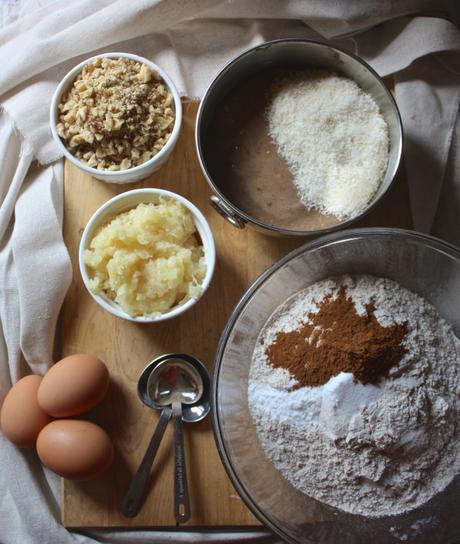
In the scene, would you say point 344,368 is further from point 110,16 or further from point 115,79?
point 110,16

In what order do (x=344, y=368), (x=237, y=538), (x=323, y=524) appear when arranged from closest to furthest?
1. (x=344, y=368)
2. (x=323, y=524)
3. (x=237, y=538)

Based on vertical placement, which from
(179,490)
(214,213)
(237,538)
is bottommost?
(237,538)

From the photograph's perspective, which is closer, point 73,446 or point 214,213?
point 73,446

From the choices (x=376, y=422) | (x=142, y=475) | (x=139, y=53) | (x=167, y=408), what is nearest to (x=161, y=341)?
(x=167, y=408)

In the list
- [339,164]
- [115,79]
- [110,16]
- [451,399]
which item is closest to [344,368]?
[451,399]

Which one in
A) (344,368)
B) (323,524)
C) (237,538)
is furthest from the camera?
(237,538)

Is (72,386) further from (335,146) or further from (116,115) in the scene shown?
(335,146)

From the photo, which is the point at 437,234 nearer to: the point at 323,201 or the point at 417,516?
the point at 323,201

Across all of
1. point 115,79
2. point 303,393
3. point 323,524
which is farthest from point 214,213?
point 323,524

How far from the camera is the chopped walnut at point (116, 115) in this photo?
139 centimetres

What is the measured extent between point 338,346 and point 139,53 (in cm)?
86

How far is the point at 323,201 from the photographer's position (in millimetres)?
1401

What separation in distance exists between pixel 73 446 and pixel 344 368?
0.58 meters

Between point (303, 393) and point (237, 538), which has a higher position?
point (303, 393)
